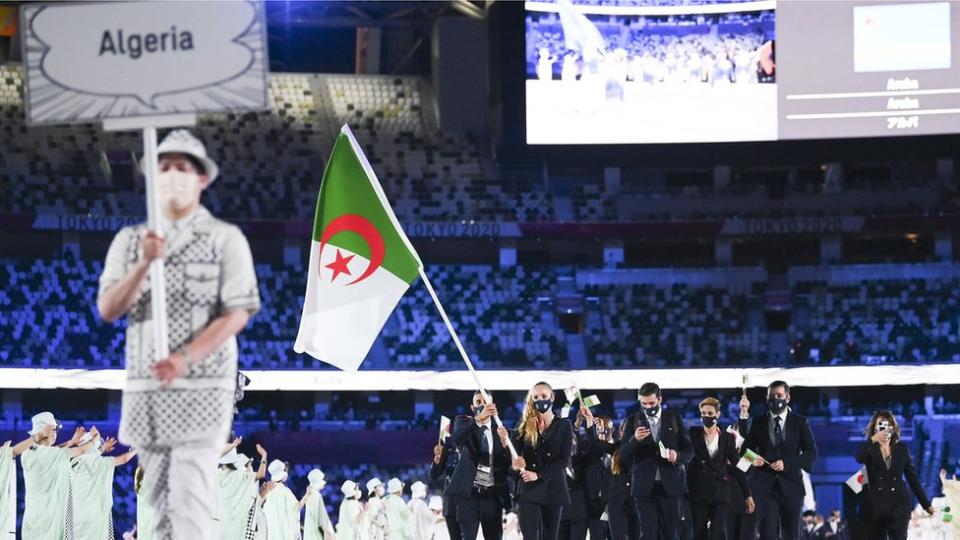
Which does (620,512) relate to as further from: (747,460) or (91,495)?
(91,495)

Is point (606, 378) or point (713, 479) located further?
point (606, 378)

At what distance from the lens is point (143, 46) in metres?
6.80

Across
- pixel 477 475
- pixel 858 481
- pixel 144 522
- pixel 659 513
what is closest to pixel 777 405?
pixel 858 481

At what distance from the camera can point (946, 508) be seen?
21.0m

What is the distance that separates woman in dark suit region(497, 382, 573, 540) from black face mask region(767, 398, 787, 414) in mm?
1978

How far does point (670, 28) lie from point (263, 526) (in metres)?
18.3

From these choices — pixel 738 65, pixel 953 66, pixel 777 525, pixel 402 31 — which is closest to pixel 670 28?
pixel 738 65

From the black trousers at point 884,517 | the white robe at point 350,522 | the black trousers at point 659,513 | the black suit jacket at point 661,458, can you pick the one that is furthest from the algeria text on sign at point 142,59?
the white robe at point 350,522

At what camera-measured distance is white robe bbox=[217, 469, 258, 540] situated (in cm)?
1848

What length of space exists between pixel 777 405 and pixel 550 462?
2.29 meters

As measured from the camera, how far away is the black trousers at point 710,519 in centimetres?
1474

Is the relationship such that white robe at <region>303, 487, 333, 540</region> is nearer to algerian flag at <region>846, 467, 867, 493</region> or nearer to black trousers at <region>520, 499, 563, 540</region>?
black trousers at <region>520, 499, 563, 540</region>

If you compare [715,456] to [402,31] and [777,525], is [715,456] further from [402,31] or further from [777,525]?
[402,31]

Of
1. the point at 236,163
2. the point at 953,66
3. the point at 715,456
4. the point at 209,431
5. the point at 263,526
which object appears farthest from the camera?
the point at 236,163
